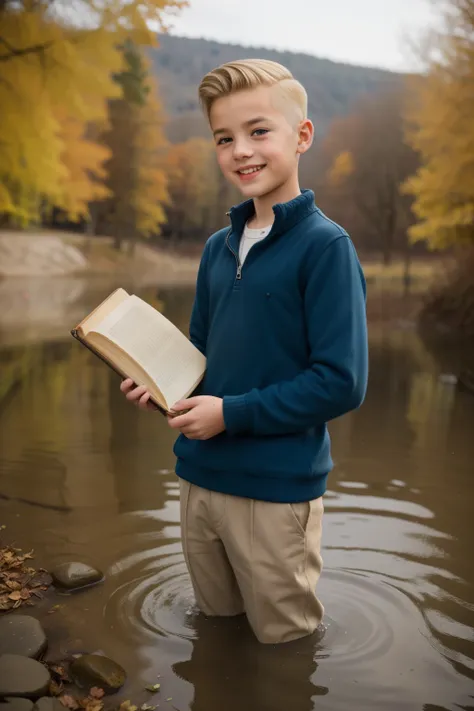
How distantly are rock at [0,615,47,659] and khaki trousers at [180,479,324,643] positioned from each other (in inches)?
17.0

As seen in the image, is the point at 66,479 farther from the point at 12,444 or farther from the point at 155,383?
the point at 155,383

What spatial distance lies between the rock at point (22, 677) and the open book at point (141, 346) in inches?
27.1

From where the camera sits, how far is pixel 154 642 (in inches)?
85.3

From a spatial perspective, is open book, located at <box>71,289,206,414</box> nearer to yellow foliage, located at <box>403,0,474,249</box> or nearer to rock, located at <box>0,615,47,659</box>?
rock, located at <box>0,615,47,659</box>

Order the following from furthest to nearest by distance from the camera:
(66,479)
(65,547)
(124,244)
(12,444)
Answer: (124,244) → (12,444) → (66,479) → (65,547)

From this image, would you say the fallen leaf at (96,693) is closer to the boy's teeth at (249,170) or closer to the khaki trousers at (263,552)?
the khaki trousers at (263,552)

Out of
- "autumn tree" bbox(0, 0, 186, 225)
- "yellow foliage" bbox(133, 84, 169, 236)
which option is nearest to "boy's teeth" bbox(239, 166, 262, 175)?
"autumn tree" bbox(0, 0, 186, 225)

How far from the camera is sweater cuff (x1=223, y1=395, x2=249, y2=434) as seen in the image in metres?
1.82

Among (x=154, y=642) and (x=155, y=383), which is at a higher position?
(x=155, y=383)

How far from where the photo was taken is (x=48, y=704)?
1.80 metres

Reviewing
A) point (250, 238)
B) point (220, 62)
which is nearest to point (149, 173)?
point (220, 62)

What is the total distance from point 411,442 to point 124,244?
56.7 feet

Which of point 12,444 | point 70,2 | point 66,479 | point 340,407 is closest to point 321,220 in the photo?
point 340,407

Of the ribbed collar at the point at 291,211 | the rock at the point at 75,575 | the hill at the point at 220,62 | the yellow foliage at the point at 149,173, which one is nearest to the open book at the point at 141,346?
the ribbed collar at the point at 291,211
